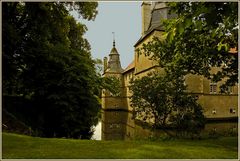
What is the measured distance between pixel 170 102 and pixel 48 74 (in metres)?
8.62

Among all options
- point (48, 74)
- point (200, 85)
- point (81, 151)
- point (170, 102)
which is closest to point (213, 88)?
point (200, 85)

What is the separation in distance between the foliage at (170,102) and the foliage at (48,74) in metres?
3.83

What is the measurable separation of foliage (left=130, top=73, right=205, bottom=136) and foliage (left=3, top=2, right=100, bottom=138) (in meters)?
3.83

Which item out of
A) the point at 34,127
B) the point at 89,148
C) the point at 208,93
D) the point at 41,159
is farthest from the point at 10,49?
the point at 208,93

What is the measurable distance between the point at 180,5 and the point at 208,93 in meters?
31.5

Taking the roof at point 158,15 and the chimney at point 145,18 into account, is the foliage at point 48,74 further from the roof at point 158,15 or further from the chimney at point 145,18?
the chimney at point 145,18

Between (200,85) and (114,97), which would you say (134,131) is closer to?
(200,85)

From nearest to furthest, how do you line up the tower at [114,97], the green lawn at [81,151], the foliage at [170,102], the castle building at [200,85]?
the green lawn at [81,151], the foliage at [170,102], the castle building at [200,85], the tower at [114,97]

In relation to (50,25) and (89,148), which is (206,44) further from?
(50,25)

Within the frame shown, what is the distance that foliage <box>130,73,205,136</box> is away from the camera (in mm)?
20519

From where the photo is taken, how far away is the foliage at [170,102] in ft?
67.3

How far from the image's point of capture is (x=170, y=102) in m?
22.0

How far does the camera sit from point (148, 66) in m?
41.2

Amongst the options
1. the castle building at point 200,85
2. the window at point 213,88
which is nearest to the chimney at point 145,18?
the castle building at point 200,85
